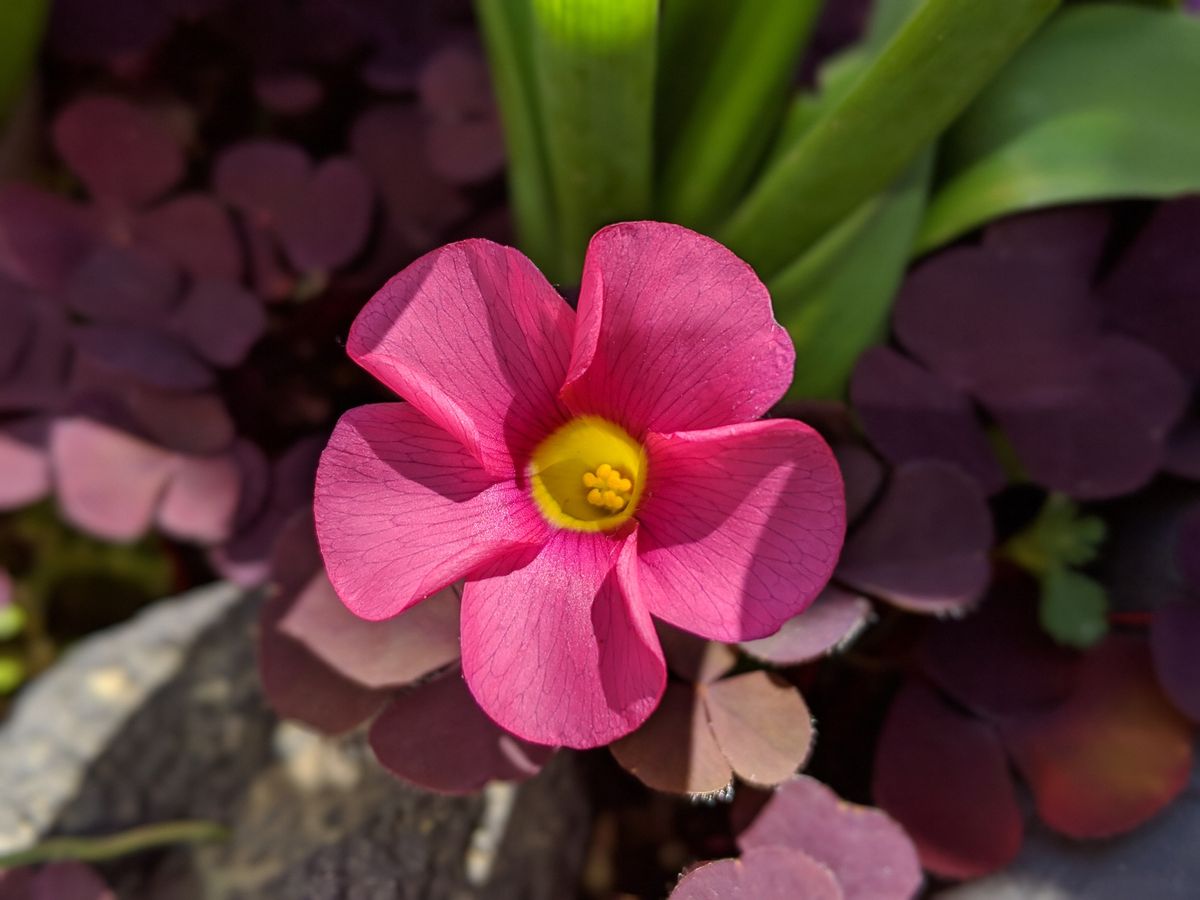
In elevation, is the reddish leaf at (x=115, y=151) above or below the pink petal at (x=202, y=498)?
above

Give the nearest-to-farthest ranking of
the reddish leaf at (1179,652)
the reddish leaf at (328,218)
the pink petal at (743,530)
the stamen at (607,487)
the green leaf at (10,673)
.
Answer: the pink petal at (743,530) → the stamen at (607,487) → the reddish leaf at (1179,652) → the reddish leaf at (328,218) → the green leaf at (10,673)

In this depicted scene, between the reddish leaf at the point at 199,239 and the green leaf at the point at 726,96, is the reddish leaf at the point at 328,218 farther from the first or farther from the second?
the green leaf at the point at 726,96

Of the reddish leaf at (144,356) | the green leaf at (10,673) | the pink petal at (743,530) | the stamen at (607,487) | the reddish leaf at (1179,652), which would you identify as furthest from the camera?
the green leaf at (10,673)

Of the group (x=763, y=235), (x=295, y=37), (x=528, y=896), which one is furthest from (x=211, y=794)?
(x=295, y=37)

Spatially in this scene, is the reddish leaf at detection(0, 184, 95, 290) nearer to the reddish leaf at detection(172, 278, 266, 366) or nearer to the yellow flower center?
the reddish leaf at detection(172, 278, 266, 366)

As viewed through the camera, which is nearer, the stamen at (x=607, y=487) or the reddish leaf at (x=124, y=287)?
the stamen at (x=607, y=487)

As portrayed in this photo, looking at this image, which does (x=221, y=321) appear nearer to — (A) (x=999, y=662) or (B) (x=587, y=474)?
(B) (x=587, y=474)

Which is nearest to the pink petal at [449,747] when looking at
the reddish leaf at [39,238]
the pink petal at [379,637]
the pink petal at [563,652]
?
the pink petal at [379,637]
